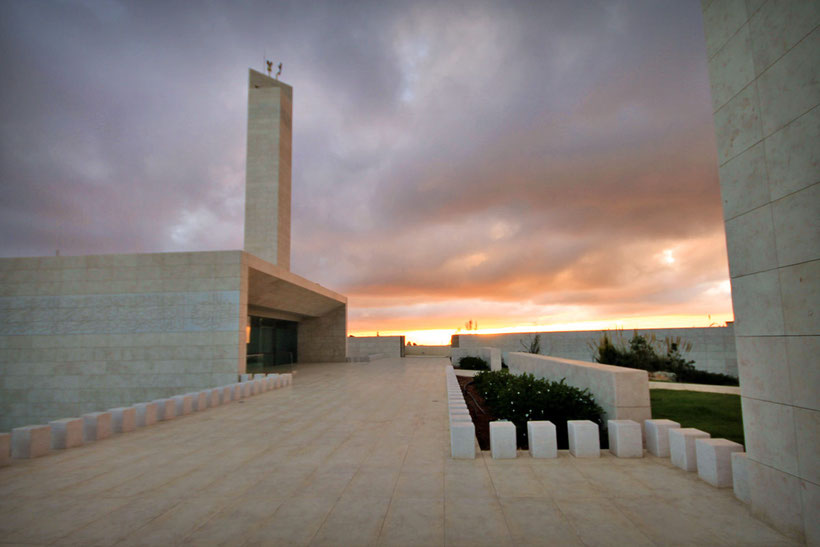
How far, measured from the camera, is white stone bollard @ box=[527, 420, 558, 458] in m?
6.34

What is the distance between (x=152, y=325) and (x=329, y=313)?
56.8 feet

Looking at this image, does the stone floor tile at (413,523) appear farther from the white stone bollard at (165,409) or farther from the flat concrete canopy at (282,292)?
the flat concrete canopy at (282,292)

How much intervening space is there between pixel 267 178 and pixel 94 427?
25.4 m

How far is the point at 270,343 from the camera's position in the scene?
97.2 ft

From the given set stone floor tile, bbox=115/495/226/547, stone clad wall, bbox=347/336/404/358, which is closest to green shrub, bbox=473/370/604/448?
stone floor tile, bbox=115/495/226/547

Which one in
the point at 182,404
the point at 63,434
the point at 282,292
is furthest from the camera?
the point at 282,292

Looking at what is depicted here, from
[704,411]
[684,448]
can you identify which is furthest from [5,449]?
[704,411]

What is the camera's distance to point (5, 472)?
20.5 feet

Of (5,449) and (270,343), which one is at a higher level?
(270,343)

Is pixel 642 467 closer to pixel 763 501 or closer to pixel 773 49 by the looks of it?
pixel 763 501

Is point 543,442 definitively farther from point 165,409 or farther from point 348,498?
point 165,409

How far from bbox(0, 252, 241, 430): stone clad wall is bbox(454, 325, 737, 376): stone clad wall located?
796 inches

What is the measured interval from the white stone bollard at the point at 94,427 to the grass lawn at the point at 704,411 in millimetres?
11812

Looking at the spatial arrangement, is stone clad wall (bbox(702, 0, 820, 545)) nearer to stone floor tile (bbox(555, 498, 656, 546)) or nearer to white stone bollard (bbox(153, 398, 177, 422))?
stone floor tile (bbox(555, 498, 656, 546))
